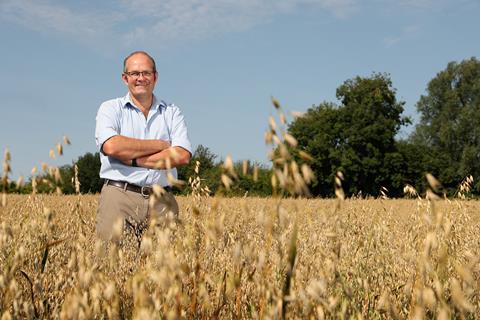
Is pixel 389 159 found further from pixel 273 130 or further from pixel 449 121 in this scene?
pixel 273 130

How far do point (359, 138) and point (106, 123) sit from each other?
5198cm

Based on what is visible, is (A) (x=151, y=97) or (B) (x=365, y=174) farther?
(B) (x=365, y=174)

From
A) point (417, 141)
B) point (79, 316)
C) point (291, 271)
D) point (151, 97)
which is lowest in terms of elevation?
point (79, 316)

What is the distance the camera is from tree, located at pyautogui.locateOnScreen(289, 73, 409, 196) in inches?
2185

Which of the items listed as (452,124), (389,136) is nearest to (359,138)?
(389,136)

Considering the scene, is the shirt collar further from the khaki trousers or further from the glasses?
the khaki trousers

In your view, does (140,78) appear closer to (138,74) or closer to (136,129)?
(138,74)

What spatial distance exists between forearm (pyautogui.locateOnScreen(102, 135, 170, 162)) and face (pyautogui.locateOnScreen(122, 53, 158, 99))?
63 centimetres

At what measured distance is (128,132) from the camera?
18.5 feet

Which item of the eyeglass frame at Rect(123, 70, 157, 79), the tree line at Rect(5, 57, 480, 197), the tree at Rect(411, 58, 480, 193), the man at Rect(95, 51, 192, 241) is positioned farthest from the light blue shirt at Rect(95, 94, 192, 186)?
the tree at Rect(411, 58, 480, 193)

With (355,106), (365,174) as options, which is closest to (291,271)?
(365,174)

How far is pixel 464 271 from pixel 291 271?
54cm

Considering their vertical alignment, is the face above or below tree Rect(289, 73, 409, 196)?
below

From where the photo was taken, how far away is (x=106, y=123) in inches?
213
